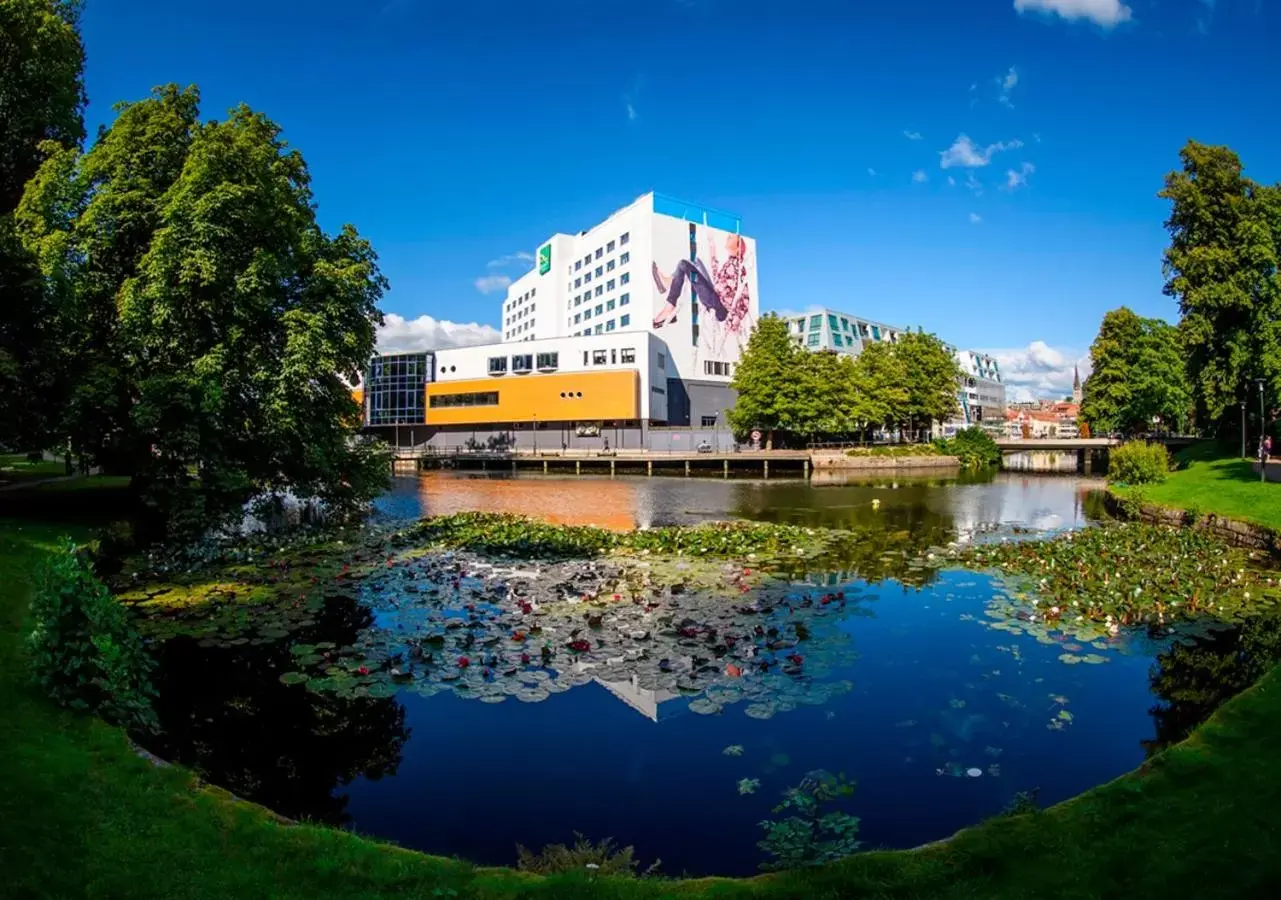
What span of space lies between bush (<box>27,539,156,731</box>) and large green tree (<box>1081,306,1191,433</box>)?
3071 inches

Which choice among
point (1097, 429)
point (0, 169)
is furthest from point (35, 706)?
point (1097, 429)

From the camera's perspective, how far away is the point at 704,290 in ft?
337

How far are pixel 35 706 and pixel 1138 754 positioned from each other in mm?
14101

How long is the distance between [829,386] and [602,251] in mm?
47504

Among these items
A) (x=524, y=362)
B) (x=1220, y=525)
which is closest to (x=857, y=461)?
(x=524, y=362)

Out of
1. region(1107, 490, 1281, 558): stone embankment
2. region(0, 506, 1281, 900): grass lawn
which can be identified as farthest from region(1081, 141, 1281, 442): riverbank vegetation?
region(0, 506, 1281, 900): grass lawn

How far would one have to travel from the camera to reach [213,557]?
21188mm

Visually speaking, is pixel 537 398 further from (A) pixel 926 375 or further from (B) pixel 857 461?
(A) pixel 926 375

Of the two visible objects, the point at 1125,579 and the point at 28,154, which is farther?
the point at 28,154

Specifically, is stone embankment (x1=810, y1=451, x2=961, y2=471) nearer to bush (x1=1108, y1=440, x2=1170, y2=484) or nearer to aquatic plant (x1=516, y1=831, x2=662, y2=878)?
bush (x1=1108, y1=440, x2=1170, y2=484)

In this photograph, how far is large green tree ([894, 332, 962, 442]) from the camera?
289 feet

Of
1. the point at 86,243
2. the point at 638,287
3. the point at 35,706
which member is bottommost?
the point at 35,706

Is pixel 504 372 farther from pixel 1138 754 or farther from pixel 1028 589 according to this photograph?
pixel 1138 754

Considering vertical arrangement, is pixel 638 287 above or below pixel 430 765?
above
